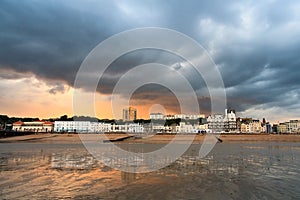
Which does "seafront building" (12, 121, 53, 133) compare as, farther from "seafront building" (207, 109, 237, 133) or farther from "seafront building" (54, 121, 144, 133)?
"seafront building" (207, 109, 237, 133)

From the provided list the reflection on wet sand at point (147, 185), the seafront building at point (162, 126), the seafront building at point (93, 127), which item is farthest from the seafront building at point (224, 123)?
the reflection on wet sand at point (147, 185)

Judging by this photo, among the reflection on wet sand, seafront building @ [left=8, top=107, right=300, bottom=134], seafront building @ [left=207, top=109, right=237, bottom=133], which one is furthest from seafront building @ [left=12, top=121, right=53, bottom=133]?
the reflection on wet sand

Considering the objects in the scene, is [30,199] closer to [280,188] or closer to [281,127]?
[280,188]

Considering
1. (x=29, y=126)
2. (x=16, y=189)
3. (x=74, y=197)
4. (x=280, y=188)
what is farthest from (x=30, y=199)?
(x=29, y=126)

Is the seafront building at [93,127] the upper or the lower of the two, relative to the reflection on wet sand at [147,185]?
upper

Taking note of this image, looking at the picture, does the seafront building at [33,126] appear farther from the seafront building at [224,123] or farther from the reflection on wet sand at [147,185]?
the reflection on wet sand at [147,185]

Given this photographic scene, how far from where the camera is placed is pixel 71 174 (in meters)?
14.2

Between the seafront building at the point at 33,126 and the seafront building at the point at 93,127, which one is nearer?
the seafront building at the point at 33,126

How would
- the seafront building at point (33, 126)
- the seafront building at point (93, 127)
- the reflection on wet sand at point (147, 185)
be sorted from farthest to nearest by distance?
the seafront building at point (93, 127), the seafront building at point (33, 126), the reflection on wet sand at point (147, 185)

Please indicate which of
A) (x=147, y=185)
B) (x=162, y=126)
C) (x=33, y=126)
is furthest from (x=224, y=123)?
(x=147, y=185)

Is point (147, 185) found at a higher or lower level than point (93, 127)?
lower

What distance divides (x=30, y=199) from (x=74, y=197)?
1.45 metres

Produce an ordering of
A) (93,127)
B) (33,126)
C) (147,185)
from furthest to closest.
A: (93,127) → (33,126) → (147,185)

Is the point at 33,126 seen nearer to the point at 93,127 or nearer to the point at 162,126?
the point at 93,127
